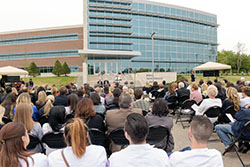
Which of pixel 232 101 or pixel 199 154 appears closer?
pixel 199 154

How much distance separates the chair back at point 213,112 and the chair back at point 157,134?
8.29ft

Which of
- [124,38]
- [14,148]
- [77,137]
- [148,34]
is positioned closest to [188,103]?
[77,137]

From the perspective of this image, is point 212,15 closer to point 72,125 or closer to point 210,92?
point 210,92

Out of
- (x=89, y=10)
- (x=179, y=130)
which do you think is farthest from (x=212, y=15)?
(x=179, y=130)

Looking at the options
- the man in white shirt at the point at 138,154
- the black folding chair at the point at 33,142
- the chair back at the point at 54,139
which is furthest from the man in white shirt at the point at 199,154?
the black folding chair at the point at 33,142

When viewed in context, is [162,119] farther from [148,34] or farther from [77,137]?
[148,34]

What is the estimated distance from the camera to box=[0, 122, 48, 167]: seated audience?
1.76 m

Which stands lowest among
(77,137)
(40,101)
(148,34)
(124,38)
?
(40,101)

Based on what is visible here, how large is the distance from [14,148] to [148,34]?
54651mm

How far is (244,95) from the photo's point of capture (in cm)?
531

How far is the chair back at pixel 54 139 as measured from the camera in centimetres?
313

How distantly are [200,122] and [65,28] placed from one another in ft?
193

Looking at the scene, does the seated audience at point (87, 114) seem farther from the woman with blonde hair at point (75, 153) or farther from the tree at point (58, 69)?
the tree at point (58, 69)

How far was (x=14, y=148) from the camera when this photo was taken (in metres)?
1.79
